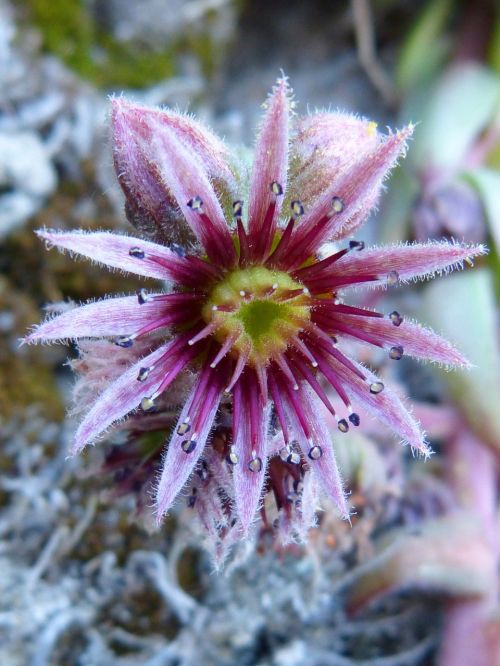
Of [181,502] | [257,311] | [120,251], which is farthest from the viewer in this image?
[181,502]

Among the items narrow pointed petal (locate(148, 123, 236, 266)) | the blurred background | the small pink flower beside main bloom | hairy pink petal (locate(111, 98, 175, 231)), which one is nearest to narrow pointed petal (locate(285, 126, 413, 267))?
the small pink flower beside main bloom

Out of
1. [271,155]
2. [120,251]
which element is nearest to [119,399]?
[120,251]

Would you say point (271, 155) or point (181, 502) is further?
point (181, 502)

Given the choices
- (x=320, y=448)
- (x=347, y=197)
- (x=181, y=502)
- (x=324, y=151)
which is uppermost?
(x=324, y=151)

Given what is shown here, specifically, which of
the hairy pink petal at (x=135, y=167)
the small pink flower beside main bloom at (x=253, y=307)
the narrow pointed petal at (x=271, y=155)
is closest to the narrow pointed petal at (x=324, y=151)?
the small pink flower beside main bloom at (x=253, y=307)

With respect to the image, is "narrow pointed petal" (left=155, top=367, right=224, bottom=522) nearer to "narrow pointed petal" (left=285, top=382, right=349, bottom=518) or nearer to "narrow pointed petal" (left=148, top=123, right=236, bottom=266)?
"narrow pointed petal" (left=285, top=382, right=349, bottom=518)

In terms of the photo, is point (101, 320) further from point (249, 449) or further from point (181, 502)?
point (181, 502)
